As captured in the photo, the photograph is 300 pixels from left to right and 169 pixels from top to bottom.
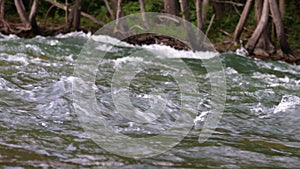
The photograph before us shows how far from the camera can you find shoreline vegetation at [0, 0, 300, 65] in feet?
34.6

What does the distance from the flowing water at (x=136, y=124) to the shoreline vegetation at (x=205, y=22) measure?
2.03m

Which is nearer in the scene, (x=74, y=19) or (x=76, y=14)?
(x=76, y=14)

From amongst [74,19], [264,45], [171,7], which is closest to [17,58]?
[171,7]

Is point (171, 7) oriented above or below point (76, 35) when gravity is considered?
above

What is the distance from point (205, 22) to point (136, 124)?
10516mm

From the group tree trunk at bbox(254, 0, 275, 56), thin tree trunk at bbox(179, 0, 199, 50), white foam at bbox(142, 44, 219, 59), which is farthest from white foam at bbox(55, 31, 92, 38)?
tree trunk at bbox(254, 0, 275, 56)

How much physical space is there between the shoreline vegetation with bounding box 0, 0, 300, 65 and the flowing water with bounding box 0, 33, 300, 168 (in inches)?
79.8

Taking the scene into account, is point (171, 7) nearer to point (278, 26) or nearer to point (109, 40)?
point (109, 40)

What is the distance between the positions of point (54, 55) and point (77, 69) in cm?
141

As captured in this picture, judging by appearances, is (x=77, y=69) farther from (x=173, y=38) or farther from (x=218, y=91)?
(x=173, y=38)

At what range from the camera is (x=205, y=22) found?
47.2 ft

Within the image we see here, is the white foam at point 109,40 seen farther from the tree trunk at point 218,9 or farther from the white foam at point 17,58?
the tree trunk at point 218,9

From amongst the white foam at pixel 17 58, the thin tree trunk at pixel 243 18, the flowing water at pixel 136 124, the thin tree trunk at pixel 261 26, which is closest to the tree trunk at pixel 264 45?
the thin tree trunk at pixel 261 26

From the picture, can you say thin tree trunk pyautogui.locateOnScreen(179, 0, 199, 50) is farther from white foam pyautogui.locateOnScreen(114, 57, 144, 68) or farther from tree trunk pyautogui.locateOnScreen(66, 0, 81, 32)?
tree trunk pyautogui.locateOnScreen(66, 0, 81, 32)
